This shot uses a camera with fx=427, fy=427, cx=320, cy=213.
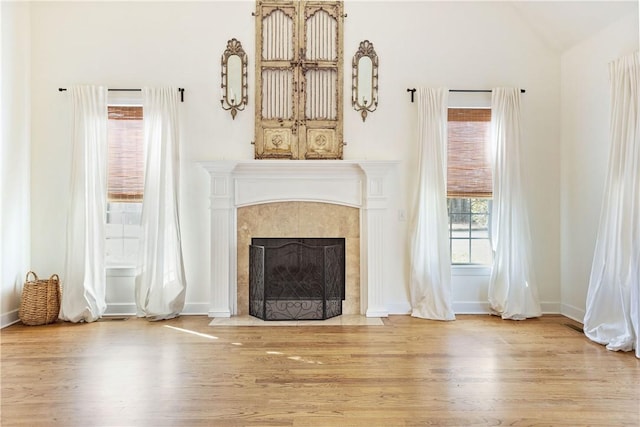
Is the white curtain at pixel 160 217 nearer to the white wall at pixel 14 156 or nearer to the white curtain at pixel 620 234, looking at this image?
the white wall at pixel 14 156

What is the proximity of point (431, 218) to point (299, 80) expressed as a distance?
7.19ft

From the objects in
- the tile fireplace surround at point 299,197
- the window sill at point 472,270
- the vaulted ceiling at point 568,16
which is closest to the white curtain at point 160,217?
the tile fireplace surround at point 299,197

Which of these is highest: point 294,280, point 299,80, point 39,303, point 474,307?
point 299,80

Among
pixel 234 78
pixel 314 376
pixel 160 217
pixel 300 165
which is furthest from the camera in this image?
pixel 234 78

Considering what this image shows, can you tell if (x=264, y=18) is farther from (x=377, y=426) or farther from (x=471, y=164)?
(x=377, y=426)

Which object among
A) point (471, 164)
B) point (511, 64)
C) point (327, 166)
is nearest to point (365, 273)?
point (327, 166)

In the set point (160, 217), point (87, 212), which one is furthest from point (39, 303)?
point (160, 217)

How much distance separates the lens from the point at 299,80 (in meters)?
4.95

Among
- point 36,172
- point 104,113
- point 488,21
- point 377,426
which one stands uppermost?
point 488,21

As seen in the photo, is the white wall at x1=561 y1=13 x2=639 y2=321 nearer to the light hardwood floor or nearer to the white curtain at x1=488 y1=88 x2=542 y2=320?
the white curtain at x1=488 y1=88 x2=542 y2=320

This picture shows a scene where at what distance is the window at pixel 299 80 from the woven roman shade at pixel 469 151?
4.32 ft

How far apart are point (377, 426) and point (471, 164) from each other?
348 cm

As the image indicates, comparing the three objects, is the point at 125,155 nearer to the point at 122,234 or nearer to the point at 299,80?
the point at 122,234

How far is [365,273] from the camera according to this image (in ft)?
16.0
